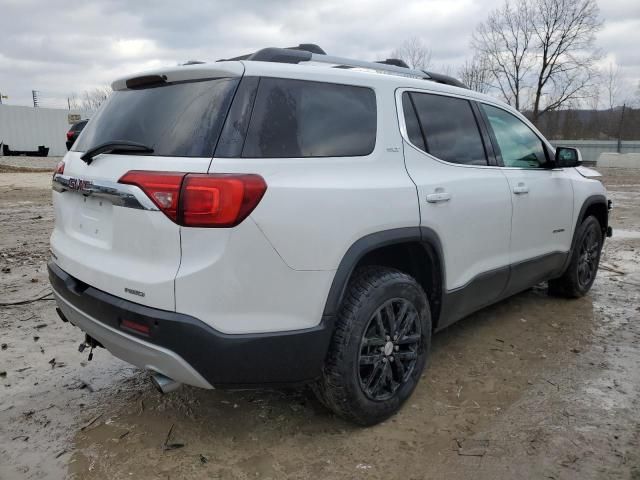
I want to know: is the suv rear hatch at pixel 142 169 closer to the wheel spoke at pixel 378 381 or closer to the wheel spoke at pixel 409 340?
the wheel spoke at pixel 378 381

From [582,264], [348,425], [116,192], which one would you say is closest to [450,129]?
[348,425]

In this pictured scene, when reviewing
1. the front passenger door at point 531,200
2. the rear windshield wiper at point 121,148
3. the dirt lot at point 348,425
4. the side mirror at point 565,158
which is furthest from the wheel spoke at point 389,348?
the side mirror at point 565,158

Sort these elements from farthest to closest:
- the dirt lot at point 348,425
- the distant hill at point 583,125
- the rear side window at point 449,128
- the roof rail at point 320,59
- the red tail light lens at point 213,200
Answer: the distant hill at point 583,125, the rear side window at point 449,128, the roof rail at point 320,59, the dirt lot at point 348,425, the red tail light lens at point 213,200

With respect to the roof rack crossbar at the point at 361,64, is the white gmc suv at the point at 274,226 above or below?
below

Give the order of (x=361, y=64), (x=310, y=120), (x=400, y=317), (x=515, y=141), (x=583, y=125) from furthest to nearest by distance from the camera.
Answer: (x=583, y=125) → (x=515, y=141) → (x=361, y=64) → (x=400, y=317) → (x=310, y=120)

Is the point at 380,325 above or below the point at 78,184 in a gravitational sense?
below

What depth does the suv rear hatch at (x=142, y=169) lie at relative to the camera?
217cm

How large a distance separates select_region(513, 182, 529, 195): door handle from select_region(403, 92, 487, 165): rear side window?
35 centimetres

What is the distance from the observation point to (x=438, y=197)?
2965 mm

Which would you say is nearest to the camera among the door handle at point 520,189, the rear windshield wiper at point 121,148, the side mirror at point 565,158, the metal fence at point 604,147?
the rear windshield wiper at point 121,148

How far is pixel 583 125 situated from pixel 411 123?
159ft

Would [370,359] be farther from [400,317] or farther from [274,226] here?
[274,226]

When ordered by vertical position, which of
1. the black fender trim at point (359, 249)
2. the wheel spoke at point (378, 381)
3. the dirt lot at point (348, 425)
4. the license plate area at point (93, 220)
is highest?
the license plate area at point (93, 220)

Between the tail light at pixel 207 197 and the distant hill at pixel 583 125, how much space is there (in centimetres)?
4453
